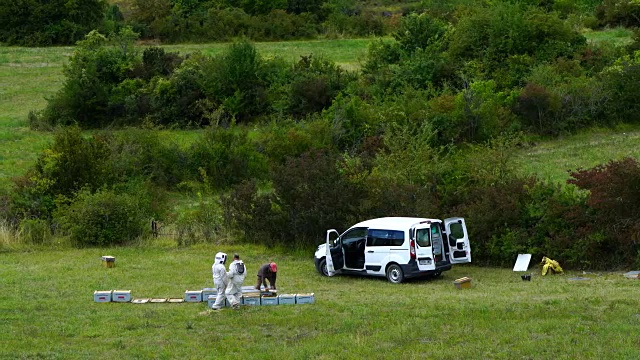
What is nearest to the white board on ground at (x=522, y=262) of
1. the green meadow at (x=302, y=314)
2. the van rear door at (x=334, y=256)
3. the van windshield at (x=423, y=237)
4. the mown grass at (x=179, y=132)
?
the green meadow at (x=302, y=314)

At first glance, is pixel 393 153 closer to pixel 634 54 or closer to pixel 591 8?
pixel 634 54

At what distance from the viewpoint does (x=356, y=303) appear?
70.5ft

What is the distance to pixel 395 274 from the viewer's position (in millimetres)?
25750

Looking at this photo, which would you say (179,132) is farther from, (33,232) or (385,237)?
(385,237)

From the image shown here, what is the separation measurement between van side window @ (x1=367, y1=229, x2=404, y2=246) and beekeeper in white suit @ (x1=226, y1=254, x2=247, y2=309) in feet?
19.6

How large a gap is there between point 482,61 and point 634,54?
785cm

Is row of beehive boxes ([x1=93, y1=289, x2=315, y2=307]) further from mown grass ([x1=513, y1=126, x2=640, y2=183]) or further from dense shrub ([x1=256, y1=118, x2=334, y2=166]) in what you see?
dense shrub ([x1=256, y1=118, x2=334, y2=166])

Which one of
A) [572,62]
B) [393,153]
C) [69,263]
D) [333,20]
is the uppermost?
[333,20]

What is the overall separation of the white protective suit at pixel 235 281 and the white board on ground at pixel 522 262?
384 inches

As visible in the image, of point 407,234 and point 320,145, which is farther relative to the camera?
point 320,145

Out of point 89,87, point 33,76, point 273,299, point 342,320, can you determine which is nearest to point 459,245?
point 273,299

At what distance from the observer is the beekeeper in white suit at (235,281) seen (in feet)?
68.0

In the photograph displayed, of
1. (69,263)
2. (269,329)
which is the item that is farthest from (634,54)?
(269,329)

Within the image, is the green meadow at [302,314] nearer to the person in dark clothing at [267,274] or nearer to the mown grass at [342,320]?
the mown grass at [342,320]
